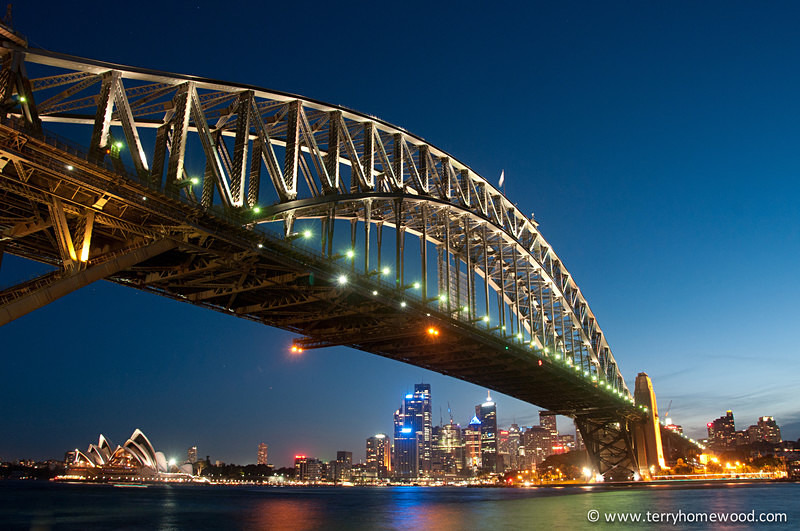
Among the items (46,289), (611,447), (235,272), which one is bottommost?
(611,447)

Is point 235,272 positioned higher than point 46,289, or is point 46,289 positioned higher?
point 235,272

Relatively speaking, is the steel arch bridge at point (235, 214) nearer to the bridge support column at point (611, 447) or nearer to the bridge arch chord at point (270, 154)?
the bridge arch chord at point (270, 154)

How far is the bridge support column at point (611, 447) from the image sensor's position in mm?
100938

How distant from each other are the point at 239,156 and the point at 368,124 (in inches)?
569

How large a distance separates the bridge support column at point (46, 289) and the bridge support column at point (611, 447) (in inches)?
3395

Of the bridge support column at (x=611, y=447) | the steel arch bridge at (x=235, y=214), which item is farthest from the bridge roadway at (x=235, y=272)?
the bridge support column at (x=611, y=447)

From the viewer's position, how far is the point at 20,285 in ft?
85.7

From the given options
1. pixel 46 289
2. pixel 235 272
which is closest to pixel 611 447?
pixel 235 272

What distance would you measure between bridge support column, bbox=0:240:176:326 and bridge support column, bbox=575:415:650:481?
86.2 m

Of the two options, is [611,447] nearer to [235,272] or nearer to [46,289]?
[235,272]

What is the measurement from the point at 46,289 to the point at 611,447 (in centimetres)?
9680

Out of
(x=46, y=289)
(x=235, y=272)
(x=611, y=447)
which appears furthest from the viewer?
(x=611, y=447)

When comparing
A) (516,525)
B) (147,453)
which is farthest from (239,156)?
(147,453)

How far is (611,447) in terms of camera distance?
104375 millimetres
